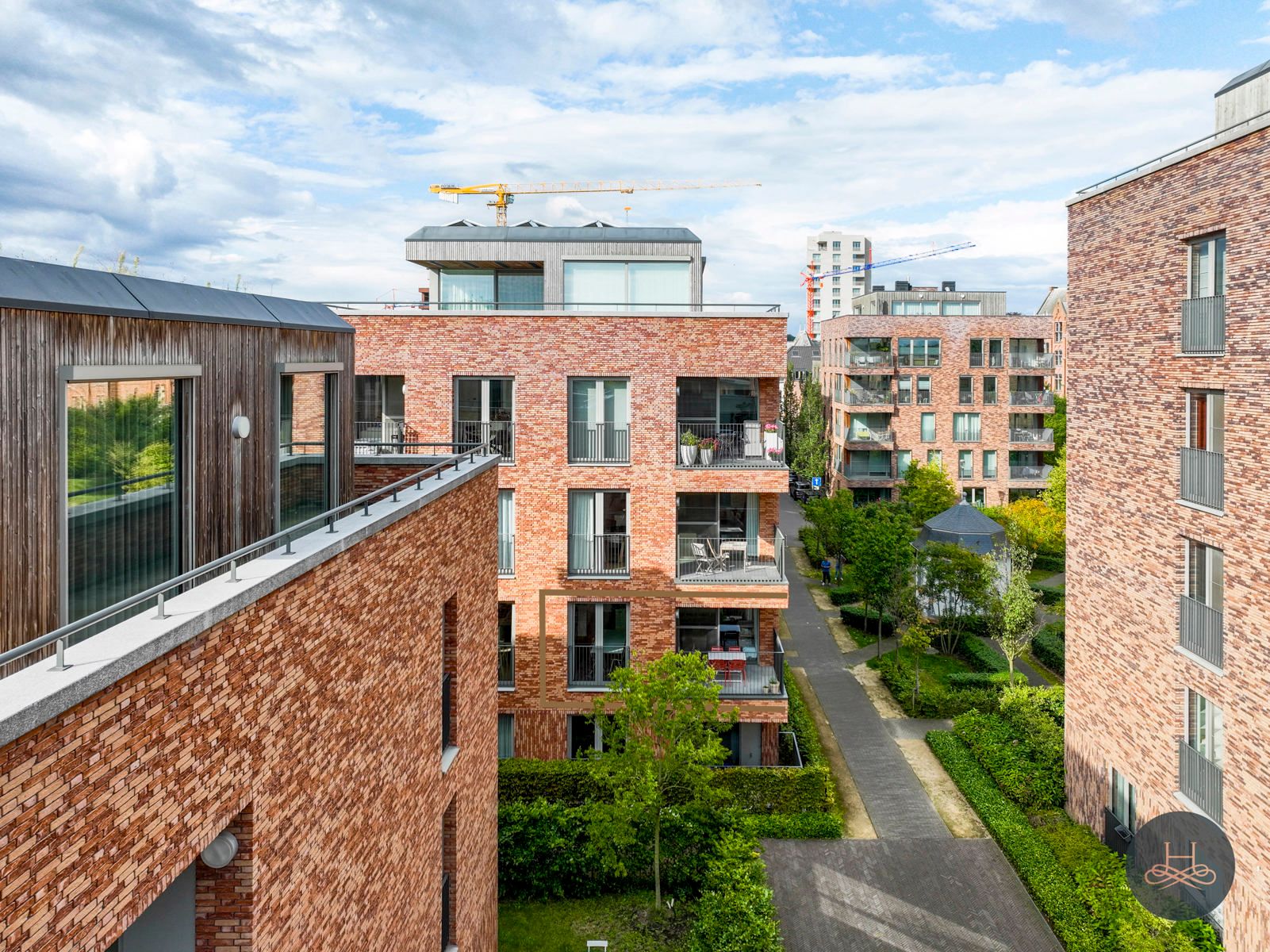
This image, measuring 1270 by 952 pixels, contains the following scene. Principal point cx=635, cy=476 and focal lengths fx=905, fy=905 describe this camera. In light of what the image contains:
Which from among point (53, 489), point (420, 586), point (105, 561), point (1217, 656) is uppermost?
point (53, 489)

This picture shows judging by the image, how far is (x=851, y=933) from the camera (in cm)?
1470

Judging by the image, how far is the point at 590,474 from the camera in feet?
63.7

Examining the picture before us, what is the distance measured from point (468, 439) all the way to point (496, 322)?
2592mm

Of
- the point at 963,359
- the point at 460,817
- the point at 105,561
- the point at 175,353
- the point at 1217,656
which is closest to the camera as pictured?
the point at 105,561

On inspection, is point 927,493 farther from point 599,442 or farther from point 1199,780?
point 1199,780

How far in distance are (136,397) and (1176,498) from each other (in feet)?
48.0

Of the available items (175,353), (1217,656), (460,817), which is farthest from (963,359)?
(175,353)

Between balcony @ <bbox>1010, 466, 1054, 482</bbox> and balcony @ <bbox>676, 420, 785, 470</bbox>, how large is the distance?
30.4m

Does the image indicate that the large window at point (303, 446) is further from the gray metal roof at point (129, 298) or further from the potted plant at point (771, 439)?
the potted plant at point (771, 439)

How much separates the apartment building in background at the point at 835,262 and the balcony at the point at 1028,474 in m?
119

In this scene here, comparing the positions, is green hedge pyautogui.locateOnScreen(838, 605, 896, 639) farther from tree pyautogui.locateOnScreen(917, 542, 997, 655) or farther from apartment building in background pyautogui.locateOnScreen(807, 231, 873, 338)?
apartment building in background pyautogui.locateOnScreen(807, 231, 873, 338)

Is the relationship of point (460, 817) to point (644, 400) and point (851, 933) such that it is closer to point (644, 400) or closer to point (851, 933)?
point (851, 933)

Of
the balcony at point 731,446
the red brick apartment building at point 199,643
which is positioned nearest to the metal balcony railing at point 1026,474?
the balcony at point 731,446

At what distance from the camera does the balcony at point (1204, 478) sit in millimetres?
13367
